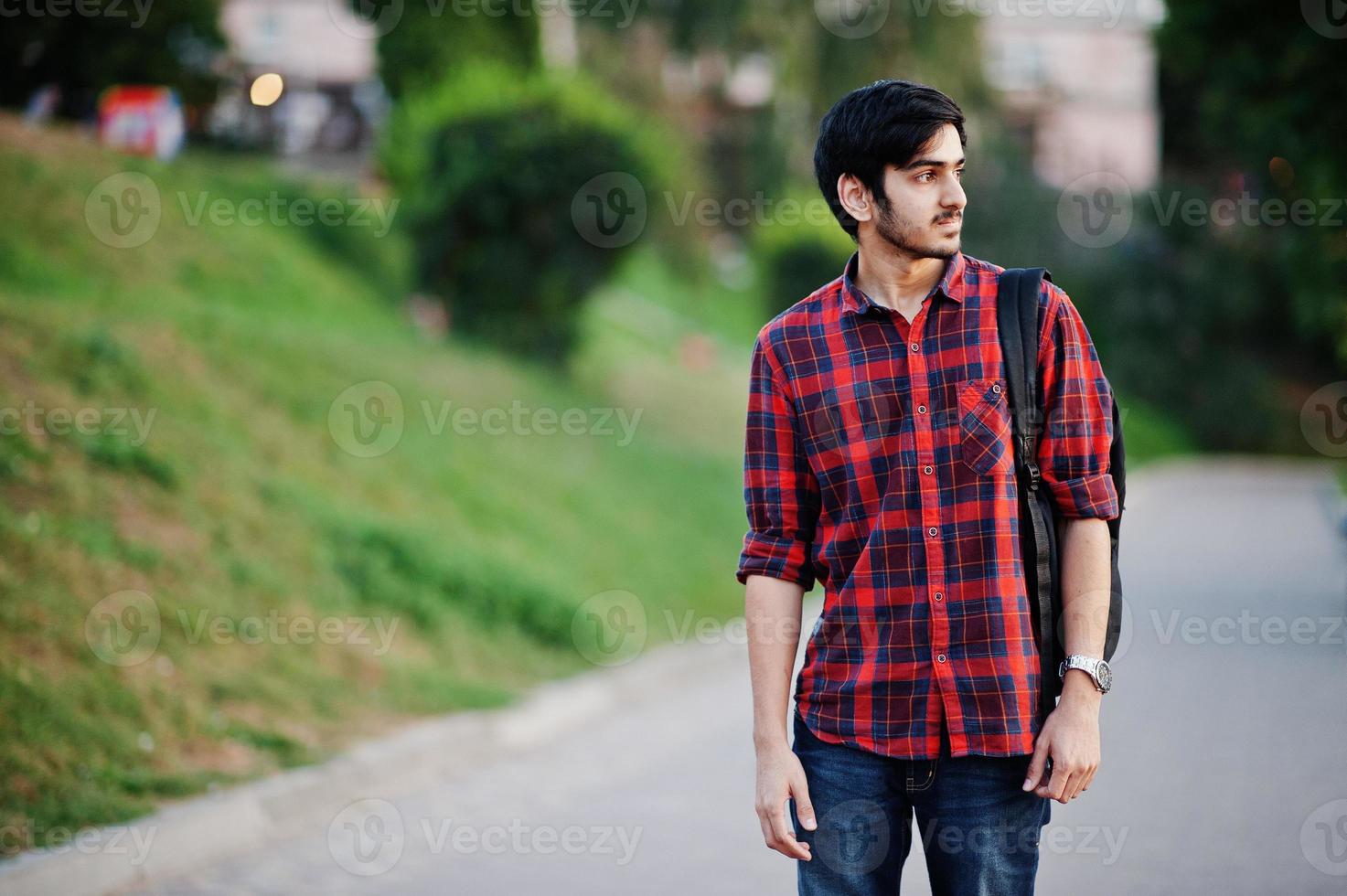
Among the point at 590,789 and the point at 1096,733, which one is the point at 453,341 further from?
the point at 1096,733

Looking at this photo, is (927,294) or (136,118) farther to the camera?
(136,118)

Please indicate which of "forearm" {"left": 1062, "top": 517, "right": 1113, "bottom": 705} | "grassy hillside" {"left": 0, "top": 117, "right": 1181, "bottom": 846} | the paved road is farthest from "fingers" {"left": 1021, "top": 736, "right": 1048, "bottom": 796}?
"grassy hillside" {"left": 0, "top": 117, "right": 1181, "bottom": 846}

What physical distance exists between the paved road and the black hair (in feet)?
12.1

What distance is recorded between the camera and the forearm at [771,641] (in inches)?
118

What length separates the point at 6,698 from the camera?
6.41 m

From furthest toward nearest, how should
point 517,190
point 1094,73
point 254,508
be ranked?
point 1094,73 < point 517,190 < point 254,508

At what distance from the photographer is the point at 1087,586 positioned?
112 inches

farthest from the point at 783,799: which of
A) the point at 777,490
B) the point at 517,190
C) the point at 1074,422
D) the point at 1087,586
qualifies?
the point at 517,190

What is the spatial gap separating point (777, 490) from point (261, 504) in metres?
7.13

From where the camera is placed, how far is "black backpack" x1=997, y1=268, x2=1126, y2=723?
113 inches

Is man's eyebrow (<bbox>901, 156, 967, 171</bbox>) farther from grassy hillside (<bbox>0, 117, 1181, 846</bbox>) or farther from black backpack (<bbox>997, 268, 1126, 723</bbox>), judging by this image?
grassy hillside (<bbox>0, 117, 1181, 846</bbox>)

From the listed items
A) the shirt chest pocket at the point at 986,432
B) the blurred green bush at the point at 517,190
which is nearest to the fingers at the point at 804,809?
the shirt chest pocket at the point at 986,432

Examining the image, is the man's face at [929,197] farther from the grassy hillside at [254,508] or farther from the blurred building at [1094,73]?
the blurred building at [1094,73]

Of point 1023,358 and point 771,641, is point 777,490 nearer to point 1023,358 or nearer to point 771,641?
point 771,641
